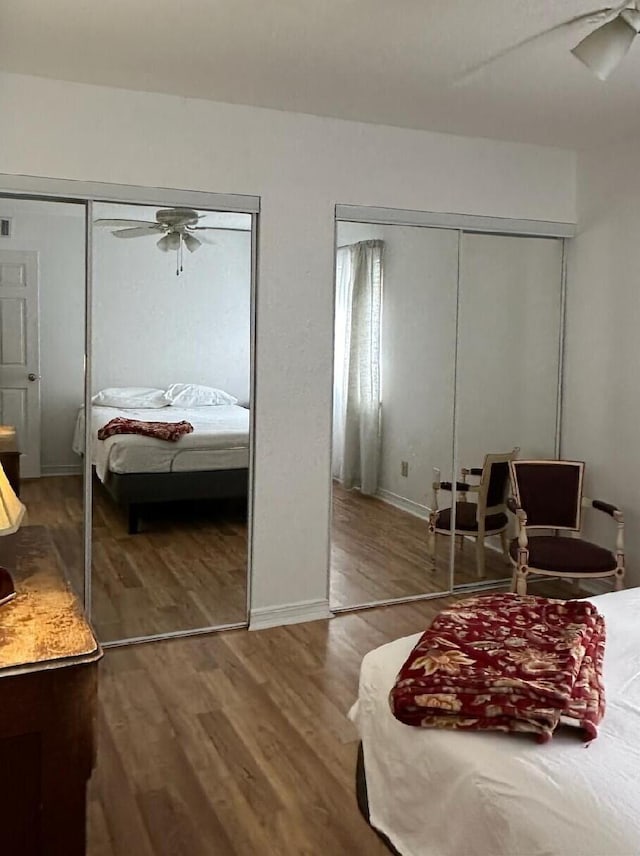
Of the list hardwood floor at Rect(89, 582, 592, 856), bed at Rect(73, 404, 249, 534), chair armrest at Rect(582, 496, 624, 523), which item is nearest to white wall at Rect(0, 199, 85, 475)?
bed at Rect(73, 404, 249, 534)

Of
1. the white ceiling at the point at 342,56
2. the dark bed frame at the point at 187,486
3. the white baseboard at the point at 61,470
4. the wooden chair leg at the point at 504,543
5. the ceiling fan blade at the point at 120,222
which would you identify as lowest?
the wooden chair leg at the point at 504,543

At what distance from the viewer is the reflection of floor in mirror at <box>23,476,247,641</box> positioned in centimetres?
373

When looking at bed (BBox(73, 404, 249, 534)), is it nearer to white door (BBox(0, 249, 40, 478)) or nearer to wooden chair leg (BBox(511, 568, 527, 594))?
white door (BBox(0, 249, 40, 478))

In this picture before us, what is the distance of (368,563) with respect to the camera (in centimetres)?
445

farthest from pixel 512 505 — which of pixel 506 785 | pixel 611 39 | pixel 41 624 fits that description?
pixel 41 624

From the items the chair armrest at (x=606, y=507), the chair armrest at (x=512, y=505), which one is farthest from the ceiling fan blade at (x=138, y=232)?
the chair armrest at (x=606, y=507)

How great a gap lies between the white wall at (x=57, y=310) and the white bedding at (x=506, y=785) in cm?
210

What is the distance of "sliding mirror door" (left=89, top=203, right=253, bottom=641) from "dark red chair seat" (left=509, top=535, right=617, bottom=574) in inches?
55.8

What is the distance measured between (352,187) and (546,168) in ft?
4.02

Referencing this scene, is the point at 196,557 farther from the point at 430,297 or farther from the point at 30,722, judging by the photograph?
the point at 30,722

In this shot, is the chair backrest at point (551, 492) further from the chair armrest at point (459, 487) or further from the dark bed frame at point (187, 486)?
the dark bed frame at point (187, 486)

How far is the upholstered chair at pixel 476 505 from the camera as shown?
454 centimetres

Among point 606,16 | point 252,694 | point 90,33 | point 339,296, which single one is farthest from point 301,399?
point 606,16

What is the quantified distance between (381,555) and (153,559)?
4.07 ft
